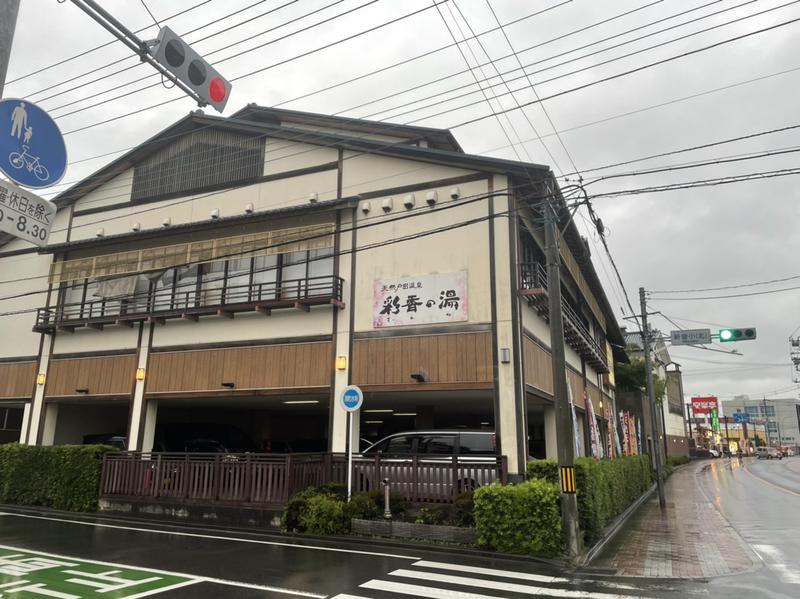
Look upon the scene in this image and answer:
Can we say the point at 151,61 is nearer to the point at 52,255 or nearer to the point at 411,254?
the point at 411,254

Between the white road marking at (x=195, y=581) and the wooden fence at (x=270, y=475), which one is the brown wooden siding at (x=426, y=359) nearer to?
the wooden fence at (x=270, y=475)

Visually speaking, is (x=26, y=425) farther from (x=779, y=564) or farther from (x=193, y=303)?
(x=779, y=564)

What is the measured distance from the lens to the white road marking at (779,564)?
337 inches

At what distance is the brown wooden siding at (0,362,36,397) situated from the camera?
63.4 feet

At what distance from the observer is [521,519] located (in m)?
9.84

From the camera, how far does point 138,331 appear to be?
17781 mm

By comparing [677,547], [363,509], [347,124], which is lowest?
[677,547]

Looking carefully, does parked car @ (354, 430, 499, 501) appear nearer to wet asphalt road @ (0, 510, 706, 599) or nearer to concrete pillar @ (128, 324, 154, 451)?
wet asphalt road @ (0, 510, 706, 599)

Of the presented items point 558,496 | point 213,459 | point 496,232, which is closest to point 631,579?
point 558,496

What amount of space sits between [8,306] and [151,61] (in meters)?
19.2

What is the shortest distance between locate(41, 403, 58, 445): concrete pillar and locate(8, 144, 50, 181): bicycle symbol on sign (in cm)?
1714

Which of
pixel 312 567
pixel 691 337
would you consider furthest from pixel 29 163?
pixel 691 337

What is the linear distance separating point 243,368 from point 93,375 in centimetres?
597

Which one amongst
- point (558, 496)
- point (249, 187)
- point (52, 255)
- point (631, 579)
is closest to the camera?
point (631, 579)
